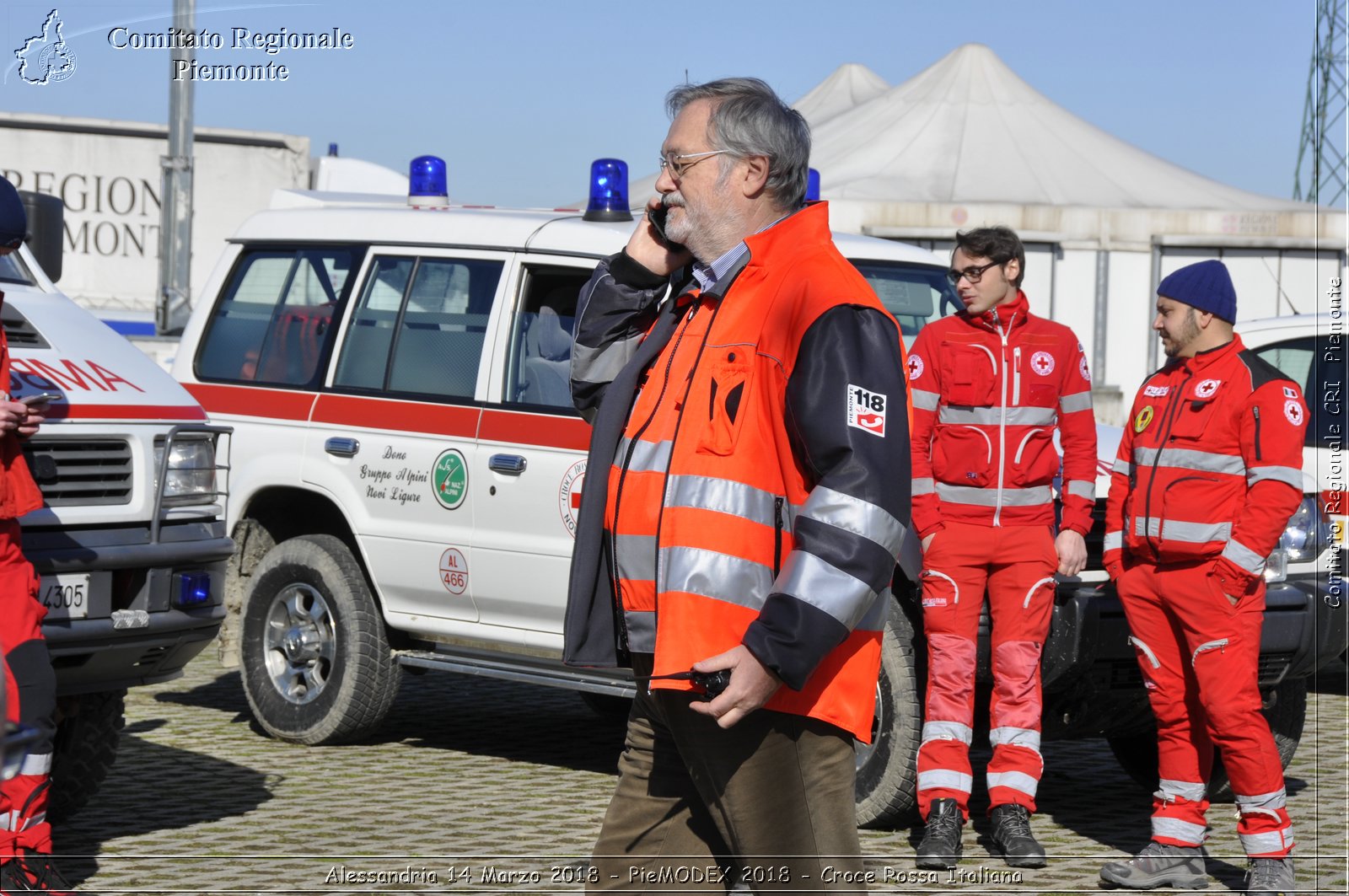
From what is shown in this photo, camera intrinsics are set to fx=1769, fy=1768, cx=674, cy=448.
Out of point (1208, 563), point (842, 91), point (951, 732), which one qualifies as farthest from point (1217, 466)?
point (842, 91)

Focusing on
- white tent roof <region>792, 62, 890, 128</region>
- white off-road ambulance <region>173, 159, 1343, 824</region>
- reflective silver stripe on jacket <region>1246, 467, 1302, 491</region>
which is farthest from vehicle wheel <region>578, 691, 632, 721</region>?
white tent roof <region>792, 62, 890, 128</region>

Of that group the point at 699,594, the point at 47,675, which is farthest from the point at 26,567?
the point at 699,594

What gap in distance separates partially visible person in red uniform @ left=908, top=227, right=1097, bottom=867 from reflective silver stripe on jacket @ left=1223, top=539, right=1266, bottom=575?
58cm

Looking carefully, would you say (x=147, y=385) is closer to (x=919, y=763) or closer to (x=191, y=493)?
(x=191, y=493)

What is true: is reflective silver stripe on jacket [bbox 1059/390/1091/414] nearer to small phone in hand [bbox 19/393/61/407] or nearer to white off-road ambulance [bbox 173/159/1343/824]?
white off-road ambulance [bbox 173/159/1343/824]

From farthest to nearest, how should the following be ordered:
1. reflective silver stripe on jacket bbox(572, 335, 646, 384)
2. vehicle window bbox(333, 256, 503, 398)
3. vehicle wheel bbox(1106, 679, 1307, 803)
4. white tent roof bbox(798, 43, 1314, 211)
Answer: white tent roof bbox(798, 43, 1314, 211), vehicle window bbox(333, 256, 503, 398), vehicle wheel bbox(1106, 679, 1307, 803), reflective silver stripe on jacket bbox(572, 335, 646, 384)

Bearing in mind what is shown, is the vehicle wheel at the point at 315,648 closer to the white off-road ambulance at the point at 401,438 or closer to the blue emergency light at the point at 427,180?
the white off-road ambulance at the point at 401,438

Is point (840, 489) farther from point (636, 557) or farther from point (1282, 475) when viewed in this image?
point (1282, 475)

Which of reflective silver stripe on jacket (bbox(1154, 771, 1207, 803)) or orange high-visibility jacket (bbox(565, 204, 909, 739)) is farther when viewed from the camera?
reflective silver stripe on jacket (bbox(1154, 771, 1207, 803))

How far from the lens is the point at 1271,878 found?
577cm

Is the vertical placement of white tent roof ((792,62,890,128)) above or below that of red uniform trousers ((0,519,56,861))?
above

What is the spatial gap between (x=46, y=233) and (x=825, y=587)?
16.8 ft

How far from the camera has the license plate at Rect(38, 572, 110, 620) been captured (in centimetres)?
551

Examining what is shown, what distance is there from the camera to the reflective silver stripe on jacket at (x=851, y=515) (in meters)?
3.01
